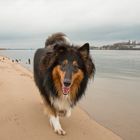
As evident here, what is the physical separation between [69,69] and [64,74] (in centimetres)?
13

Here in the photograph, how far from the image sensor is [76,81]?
4270mm

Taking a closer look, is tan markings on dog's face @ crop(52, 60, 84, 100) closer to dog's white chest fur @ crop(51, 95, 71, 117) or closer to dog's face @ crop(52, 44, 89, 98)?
dog's face @ crop(52, 44, 89, 98)

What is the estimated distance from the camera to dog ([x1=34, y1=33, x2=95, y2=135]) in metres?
4.10

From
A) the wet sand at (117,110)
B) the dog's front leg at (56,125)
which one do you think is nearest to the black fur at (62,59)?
the dog's front leg at (56,125)

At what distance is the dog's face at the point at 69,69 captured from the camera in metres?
4.02

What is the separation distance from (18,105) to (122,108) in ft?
9.63

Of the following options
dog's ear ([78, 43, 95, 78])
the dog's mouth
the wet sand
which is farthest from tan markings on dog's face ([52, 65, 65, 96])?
the wet sand

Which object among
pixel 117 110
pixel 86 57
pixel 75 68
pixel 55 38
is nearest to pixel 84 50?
pixel 86 57

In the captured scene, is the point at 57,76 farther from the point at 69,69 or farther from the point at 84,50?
the point at 84,50

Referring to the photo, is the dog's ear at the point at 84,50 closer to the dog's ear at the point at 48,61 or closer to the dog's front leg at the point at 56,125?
the dog's ear at the point at 48,61

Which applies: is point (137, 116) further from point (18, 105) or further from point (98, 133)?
point (18, 105)

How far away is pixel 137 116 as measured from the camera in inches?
248

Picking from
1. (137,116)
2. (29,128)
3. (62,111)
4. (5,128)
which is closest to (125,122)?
(137,116)

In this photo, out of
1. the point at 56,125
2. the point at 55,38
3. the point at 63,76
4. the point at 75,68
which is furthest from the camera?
the point at 55,38
